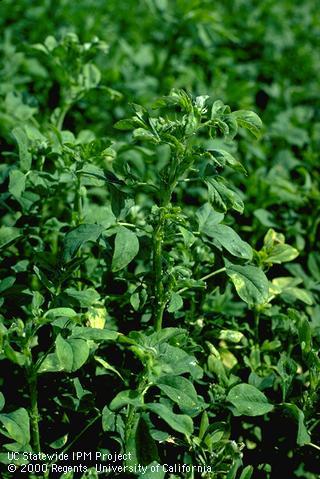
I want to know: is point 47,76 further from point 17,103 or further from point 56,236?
point 56,236

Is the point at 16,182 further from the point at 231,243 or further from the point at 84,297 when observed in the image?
the point at 231,243

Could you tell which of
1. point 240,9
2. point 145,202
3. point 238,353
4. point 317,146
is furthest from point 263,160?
point 240,9

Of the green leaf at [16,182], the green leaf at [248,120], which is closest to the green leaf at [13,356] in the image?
the green leaf at [16,182]

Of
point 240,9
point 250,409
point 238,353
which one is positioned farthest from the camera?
point 240,9

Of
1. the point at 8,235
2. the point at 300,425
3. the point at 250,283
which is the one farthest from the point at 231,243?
the point at 8,235

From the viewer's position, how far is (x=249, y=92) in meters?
4.41

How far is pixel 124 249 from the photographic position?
201 cm

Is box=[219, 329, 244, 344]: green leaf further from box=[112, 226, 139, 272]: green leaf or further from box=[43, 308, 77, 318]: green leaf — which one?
box=[43, 308, 77, 318]: green leaf

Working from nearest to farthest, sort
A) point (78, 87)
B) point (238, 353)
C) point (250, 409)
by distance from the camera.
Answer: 1. point (250, 409)
2. point (238, 353)
3. point (78, 87)

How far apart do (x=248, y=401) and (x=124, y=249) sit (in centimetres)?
67

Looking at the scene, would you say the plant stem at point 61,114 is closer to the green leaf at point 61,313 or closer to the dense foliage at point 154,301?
the dense foliage at point 154,301

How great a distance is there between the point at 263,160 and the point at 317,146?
0.49m

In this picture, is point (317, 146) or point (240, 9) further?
point (240, 9)

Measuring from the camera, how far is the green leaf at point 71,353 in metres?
1.79
